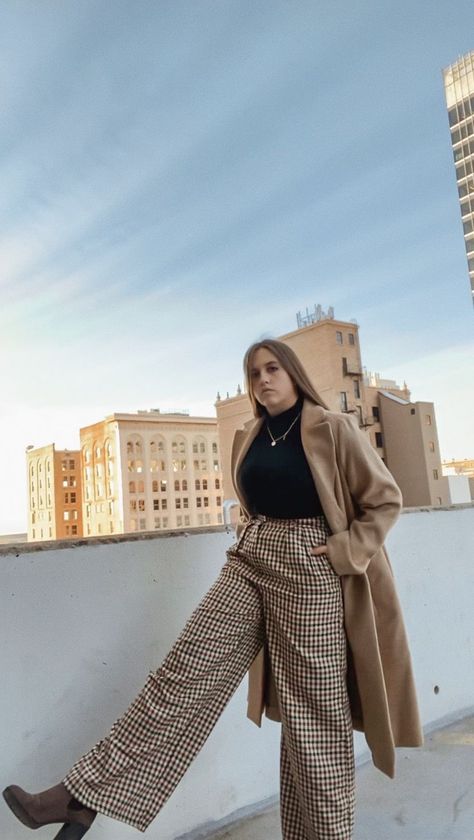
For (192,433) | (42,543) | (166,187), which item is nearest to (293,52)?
(42,543)

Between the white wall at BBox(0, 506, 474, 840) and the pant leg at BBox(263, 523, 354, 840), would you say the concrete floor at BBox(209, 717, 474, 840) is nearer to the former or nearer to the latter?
the white wall at BBox(0, 506, 474, 840)

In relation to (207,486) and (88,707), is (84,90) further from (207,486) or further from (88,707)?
(88,707)


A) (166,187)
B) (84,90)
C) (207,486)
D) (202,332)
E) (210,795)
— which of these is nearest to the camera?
(210,795)

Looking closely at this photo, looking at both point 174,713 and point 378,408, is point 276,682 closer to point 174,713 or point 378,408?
point 174,713

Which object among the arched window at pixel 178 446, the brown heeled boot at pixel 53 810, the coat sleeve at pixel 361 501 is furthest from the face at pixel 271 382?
the arched window at pixel 178 446

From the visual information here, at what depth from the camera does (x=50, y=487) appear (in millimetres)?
19734

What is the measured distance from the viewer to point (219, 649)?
1191 millimetres

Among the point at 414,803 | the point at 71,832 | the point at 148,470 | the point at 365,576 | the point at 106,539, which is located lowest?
the point at 414,803

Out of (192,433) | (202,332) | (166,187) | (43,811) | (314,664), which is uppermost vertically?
(166,187)

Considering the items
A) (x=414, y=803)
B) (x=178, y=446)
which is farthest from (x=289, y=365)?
(x=178, y=446)

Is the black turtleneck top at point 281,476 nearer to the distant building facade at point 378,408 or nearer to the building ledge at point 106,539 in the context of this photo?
the building ledge at point 106,539

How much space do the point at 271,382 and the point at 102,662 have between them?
70 centimetres

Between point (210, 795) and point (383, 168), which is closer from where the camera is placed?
point (210, 795)

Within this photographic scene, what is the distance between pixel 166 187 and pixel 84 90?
5.58 meters
